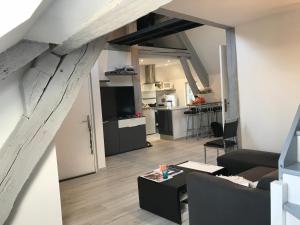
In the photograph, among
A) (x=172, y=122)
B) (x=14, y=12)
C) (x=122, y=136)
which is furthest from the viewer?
(x=172, y=122)

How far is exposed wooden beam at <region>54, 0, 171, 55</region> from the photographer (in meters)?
1.26

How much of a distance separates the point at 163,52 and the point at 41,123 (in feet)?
19.3

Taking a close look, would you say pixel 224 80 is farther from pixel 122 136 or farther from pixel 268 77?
pixel 122 136

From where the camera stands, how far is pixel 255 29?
4.07 m

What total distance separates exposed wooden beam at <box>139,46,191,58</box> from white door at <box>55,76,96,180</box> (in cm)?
311

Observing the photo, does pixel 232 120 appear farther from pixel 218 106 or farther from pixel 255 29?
pixel 218 106

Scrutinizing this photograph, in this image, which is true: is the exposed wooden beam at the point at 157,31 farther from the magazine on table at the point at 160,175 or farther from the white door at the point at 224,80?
the magazine on table at the point at 160,175

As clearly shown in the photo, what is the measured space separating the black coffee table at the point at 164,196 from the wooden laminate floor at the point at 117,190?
0.08 meters

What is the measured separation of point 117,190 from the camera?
367cm

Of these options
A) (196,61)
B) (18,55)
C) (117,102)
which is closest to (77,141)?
(117,102)

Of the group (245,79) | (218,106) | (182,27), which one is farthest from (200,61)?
(245,79)

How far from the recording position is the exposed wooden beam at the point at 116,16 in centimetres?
126

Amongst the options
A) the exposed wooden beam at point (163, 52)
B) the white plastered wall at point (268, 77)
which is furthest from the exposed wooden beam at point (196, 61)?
the white plastered wall at point (268, 77)

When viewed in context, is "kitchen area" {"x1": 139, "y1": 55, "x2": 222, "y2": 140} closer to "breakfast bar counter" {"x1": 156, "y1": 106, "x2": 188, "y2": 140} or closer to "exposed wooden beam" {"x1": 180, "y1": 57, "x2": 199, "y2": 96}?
"exposed wooden beam" {"x1": 180, "y1": 57, "x2": 199, "y2": 96}
